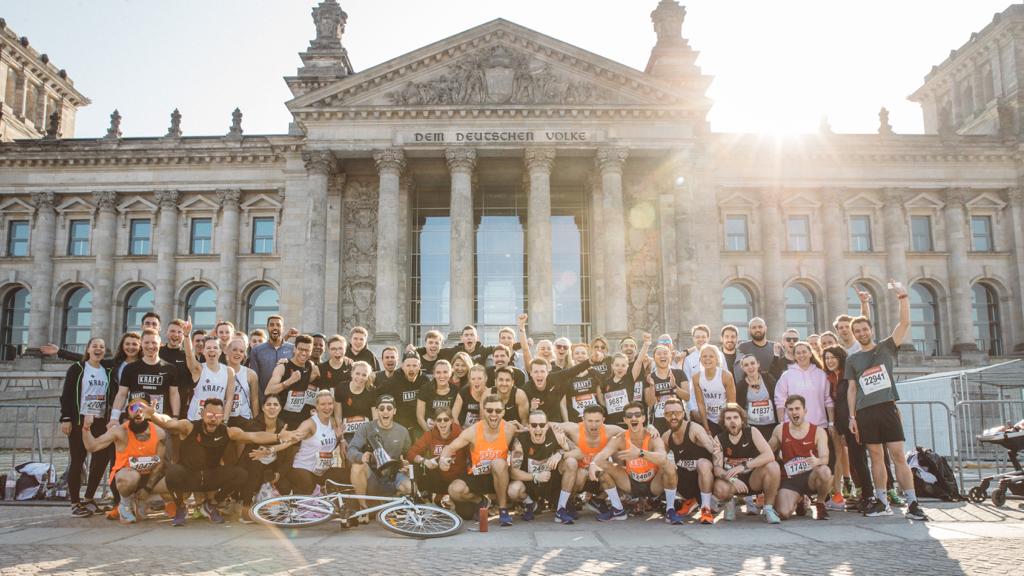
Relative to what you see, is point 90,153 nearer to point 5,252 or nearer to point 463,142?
point 5,252

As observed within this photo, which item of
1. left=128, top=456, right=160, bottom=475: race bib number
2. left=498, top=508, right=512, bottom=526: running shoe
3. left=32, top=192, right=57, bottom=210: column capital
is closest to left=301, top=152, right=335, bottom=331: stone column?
left=32, top=192, right=57, bottom=210: column capital

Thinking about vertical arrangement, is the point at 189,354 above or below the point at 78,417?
above

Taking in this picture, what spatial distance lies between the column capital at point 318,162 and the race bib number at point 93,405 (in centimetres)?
2149

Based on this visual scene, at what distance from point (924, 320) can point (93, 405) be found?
1575 inches

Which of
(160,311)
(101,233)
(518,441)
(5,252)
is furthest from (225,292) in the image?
(518,441)

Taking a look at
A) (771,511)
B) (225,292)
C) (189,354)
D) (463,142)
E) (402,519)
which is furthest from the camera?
(225,292)

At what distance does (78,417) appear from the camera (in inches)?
443

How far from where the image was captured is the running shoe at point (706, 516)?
10.1 meters

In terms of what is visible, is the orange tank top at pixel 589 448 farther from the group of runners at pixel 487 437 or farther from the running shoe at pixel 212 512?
the running shoe at pixel 212 512

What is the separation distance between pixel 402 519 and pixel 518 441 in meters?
2.28

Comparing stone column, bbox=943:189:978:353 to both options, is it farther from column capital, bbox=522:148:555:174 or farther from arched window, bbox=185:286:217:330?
arched window, bbox=185:286:217:330

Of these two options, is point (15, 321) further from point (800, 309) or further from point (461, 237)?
point (800, 309)

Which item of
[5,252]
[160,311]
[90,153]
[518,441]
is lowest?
[518,441]

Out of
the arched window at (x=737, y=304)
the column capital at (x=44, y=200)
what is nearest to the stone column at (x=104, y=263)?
the column capital at (x=44, y=200)
